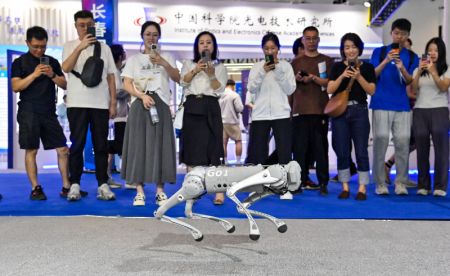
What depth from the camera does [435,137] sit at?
4.07 metres

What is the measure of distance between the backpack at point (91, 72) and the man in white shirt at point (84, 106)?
2.3 inches

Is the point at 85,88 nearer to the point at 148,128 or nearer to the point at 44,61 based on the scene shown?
the point at 44,61

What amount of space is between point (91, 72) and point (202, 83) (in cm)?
87

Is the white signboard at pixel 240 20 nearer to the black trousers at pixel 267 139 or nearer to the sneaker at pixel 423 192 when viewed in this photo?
the black trousers at pixel 267 139

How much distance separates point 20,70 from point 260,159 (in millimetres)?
2024

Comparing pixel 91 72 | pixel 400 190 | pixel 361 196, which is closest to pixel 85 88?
pixel 91 72

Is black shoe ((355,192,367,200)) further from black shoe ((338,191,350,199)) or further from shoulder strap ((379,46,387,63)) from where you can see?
shoulder strap ((379,46,387,63))

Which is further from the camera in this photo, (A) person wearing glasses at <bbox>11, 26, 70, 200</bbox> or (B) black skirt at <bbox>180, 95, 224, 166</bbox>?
(A) person wearing glasses at <bbox>11, 26, 70, 200</bbox>

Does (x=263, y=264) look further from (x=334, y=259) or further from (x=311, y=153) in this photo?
(x=311, y=153)

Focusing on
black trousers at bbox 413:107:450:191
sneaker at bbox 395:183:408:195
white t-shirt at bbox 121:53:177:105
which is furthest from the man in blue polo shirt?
white t-shirt at bbox 121:53:177:105

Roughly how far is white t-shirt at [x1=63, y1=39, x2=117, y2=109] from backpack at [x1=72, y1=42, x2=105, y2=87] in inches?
2.2

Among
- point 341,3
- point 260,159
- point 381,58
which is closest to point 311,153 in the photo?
point 260,159

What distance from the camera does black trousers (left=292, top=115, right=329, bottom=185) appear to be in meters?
4.24

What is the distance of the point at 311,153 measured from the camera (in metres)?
4.55
